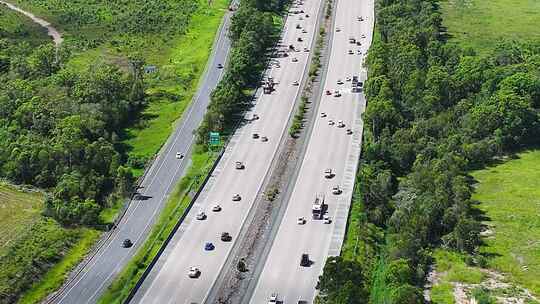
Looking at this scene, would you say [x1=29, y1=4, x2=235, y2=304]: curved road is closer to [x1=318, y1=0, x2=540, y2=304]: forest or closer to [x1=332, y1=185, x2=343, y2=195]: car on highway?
[x1=332, y1=185, x2=343, y2=195]: car on highway

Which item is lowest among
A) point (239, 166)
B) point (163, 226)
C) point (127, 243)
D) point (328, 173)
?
point (127, 243)

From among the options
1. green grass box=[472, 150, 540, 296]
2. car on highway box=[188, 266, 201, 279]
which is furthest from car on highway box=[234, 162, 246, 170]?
green grass box=[472, 150, 540, 296]

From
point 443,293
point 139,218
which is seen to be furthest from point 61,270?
point 443,293

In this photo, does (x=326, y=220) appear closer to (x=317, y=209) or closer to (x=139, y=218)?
(x=317, y=209)

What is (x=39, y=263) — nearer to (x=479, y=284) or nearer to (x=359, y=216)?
(x=359, y=216)

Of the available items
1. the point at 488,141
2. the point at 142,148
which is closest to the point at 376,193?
the point at 488,141

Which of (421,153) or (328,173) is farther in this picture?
(421,153)
